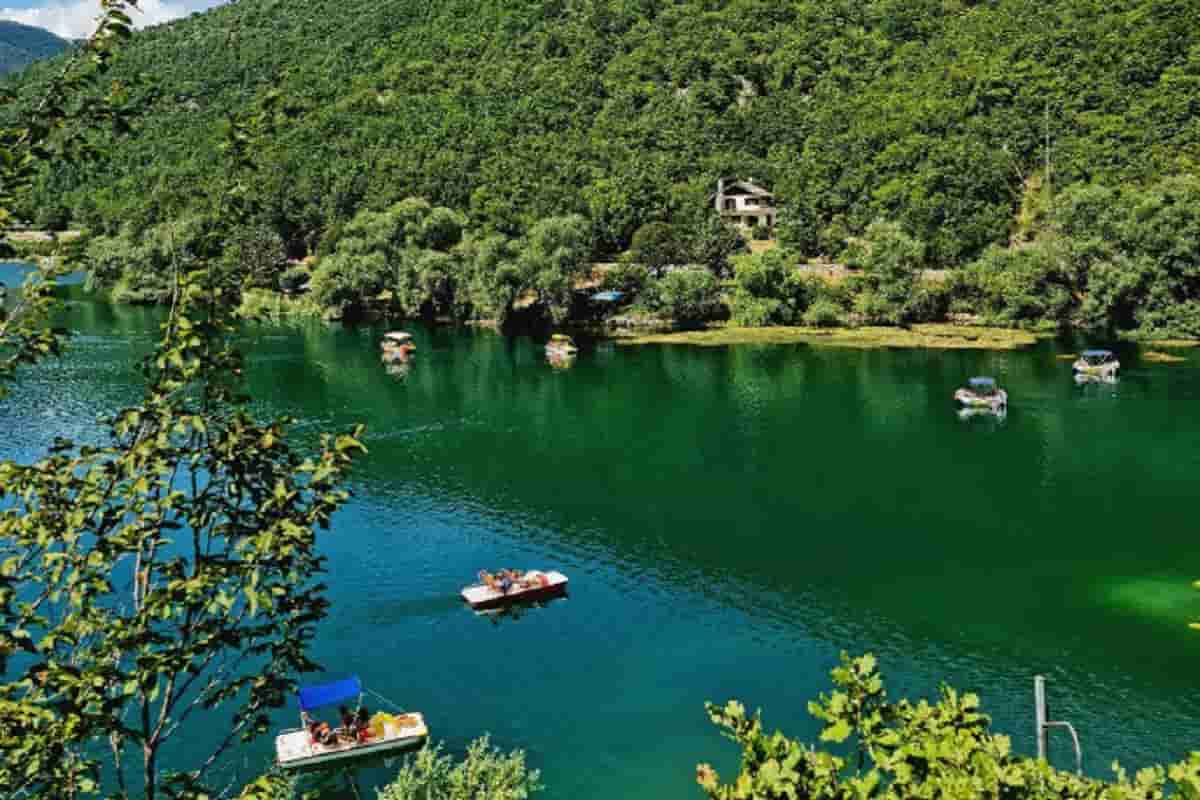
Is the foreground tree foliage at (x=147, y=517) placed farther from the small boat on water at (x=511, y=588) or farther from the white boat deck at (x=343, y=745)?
the small boat on water at (x=511, y=588)

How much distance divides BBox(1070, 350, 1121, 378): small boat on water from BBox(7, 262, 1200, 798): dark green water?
4.44 feet

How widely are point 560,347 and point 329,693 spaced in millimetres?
50956

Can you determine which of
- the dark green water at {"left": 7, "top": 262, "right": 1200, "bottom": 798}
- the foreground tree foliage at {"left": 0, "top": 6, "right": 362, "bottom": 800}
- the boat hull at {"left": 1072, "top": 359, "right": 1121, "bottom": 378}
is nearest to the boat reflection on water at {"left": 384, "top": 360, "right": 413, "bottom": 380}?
the dark green water at {"left": 7, "top": 262, "right": 1200, "bottom": 798}

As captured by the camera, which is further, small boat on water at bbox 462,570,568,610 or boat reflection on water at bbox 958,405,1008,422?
boat reflection on water at bbox 958,405,1008,422

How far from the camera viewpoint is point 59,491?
938 cm

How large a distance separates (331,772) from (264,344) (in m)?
61.2

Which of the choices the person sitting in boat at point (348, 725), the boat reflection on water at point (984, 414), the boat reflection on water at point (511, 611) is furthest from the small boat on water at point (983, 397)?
the person sitting in boat at point (348, 725)

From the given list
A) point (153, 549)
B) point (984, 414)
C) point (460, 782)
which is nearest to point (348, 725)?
point (460, 782)

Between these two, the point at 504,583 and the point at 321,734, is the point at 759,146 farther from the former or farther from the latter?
the point at 321,734

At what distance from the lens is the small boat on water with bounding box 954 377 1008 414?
185 feet

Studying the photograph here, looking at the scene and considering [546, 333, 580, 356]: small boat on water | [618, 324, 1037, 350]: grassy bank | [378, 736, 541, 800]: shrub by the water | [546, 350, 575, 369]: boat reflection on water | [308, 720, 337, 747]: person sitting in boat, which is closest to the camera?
[378, 736, 541, 800]: shrub by the water

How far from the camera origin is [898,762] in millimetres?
9938

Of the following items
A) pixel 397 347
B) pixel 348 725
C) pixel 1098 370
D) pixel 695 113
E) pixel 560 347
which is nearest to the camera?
pixel 348 725

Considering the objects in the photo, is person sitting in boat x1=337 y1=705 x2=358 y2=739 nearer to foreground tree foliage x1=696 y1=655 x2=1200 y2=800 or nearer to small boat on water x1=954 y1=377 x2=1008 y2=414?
foreground tree foliage x1=696 y1=655 x2=1200 y2=800
